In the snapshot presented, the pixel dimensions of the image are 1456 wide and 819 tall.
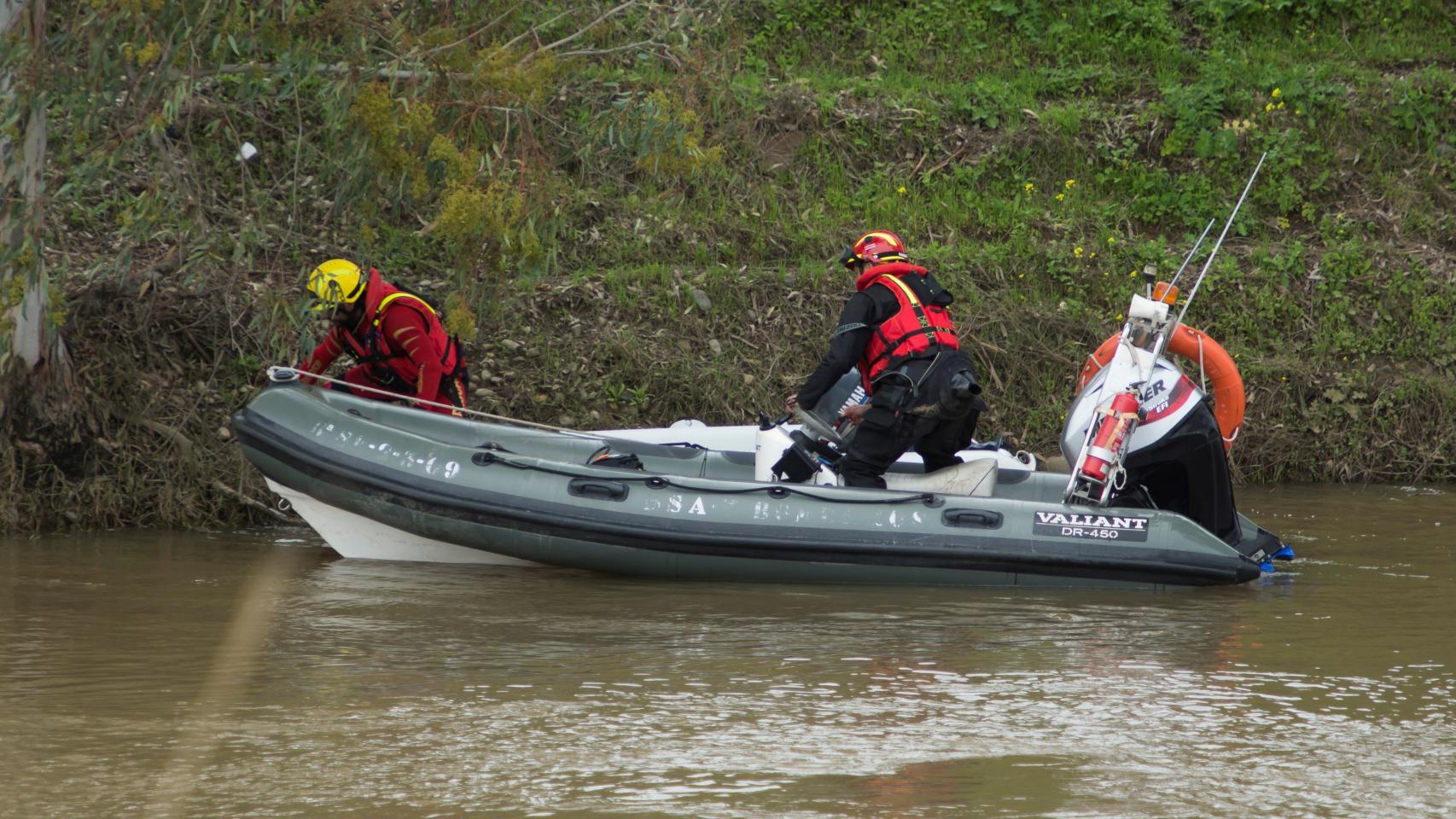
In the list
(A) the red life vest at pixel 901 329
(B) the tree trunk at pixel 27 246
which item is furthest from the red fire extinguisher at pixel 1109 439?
(B) the tree trunk at pixel 27 246

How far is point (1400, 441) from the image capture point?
400 inches

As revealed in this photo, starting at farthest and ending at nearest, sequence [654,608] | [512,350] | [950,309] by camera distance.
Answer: [950,309] < [512,350] < [654,608]

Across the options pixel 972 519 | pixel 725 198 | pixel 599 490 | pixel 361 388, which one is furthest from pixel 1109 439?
pixel 725 198

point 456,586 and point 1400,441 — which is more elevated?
→ point 1400,441

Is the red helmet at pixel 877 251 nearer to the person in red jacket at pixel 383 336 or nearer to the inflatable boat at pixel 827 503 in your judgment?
the inflatable boat at pixel 827 503

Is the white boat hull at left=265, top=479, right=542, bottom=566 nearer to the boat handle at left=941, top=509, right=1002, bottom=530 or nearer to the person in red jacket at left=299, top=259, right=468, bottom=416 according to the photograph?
the person in red jacket at left=299, top=259, right=468, bottom=416

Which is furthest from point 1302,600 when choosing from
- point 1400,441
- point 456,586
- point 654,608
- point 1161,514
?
point 1400,441

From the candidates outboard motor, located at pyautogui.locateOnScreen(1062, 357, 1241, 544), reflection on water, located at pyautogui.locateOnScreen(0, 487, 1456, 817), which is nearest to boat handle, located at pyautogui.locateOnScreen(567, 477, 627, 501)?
reflection on water, located at pyautogui.locateOnScreen(0, 487, 1456, 817)

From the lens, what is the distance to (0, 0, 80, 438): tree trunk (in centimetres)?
691

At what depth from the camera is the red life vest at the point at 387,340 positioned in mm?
7492

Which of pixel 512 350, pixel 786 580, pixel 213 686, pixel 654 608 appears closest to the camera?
pixel 213 686

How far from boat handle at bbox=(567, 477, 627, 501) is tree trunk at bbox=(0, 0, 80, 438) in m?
2.34

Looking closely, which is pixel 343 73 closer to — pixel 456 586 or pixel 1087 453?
pixel 456 586

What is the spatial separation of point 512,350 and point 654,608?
362 cm
